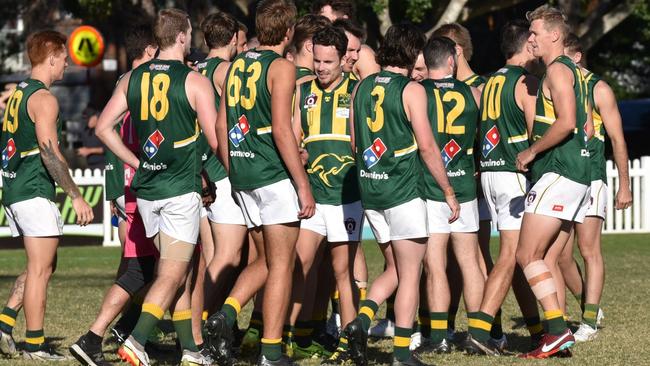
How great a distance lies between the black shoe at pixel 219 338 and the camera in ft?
27.3

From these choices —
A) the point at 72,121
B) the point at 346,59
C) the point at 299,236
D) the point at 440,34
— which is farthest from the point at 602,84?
the point at 72,121

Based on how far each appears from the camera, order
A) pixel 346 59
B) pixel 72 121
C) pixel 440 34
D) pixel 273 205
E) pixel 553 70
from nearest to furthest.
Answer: pixel 273 205 → pixel 553 70 → pixel 346 59 → pixel 440 34 → pixel 72 121

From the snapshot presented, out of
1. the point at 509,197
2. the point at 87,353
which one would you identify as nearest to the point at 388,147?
the point at 509,197

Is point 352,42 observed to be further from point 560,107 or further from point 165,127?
point 165,127

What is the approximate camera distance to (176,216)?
844 cm

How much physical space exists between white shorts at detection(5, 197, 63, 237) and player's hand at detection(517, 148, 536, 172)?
3.27 metres

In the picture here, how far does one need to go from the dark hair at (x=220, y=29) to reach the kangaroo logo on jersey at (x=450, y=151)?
1785mm

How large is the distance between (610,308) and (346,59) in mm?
4223

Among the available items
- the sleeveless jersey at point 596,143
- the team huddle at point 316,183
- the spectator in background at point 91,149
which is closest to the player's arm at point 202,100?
the team huddle at point 316,183

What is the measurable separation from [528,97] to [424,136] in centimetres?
133

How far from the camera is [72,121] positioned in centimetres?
3816

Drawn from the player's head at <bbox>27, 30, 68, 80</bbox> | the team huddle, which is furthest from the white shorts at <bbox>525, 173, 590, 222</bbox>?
the player's head at <bbox>27, 30, 68, 80</bbox>

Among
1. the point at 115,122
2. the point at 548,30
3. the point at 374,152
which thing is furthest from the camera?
the point at 548,30

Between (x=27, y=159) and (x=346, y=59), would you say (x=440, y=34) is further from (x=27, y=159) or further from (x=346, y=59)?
(x=27, y=159)
